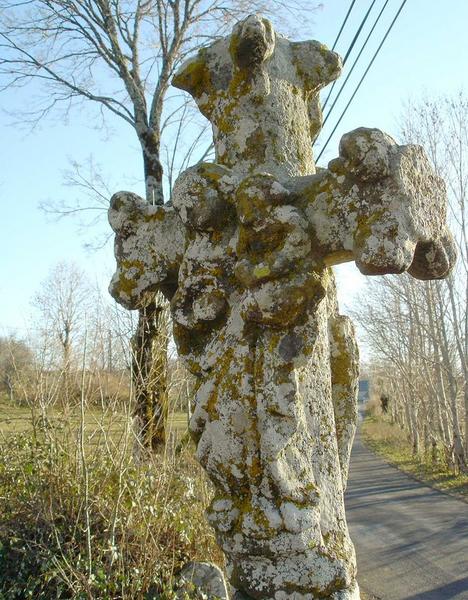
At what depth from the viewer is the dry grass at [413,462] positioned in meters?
14.8

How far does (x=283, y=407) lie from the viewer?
81.4 inches

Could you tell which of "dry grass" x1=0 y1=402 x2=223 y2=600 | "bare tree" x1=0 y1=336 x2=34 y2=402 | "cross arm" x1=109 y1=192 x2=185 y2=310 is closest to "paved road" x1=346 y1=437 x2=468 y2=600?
"dry grass" x1=0 y1=402 x2=223 y2=600

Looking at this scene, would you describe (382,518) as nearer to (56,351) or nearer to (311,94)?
(56,351)

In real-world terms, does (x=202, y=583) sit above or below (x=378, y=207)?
below

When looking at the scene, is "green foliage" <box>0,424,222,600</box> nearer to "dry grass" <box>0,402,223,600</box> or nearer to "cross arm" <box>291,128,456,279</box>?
"dry grass" <box>0,402,223,600</box>

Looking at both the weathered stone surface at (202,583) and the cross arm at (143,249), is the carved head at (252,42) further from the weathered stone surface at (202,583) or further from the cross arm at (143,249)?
the weathered stone surface at (202,583)

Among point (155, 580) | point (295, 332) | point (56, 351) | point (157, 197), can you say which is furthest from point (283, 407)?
point (157, 197)

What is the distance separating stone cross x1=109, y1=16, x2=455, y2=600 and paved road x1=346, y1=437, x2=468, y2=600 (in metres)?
4.78

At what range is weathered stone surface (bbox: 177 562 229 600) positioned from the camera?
3.58m

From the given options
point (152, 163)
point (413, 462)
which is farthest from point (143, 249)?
point (413, 462)

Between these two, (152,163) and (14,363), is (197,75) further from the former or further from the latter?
(152,163)

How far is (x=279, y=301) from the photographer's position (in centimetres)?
209

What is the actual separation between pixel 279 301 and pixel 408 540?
26.4ft

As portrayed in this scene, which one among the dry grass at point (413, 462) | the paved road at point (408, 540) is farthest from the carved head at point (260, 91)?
the dry grass at point (413, 462)
